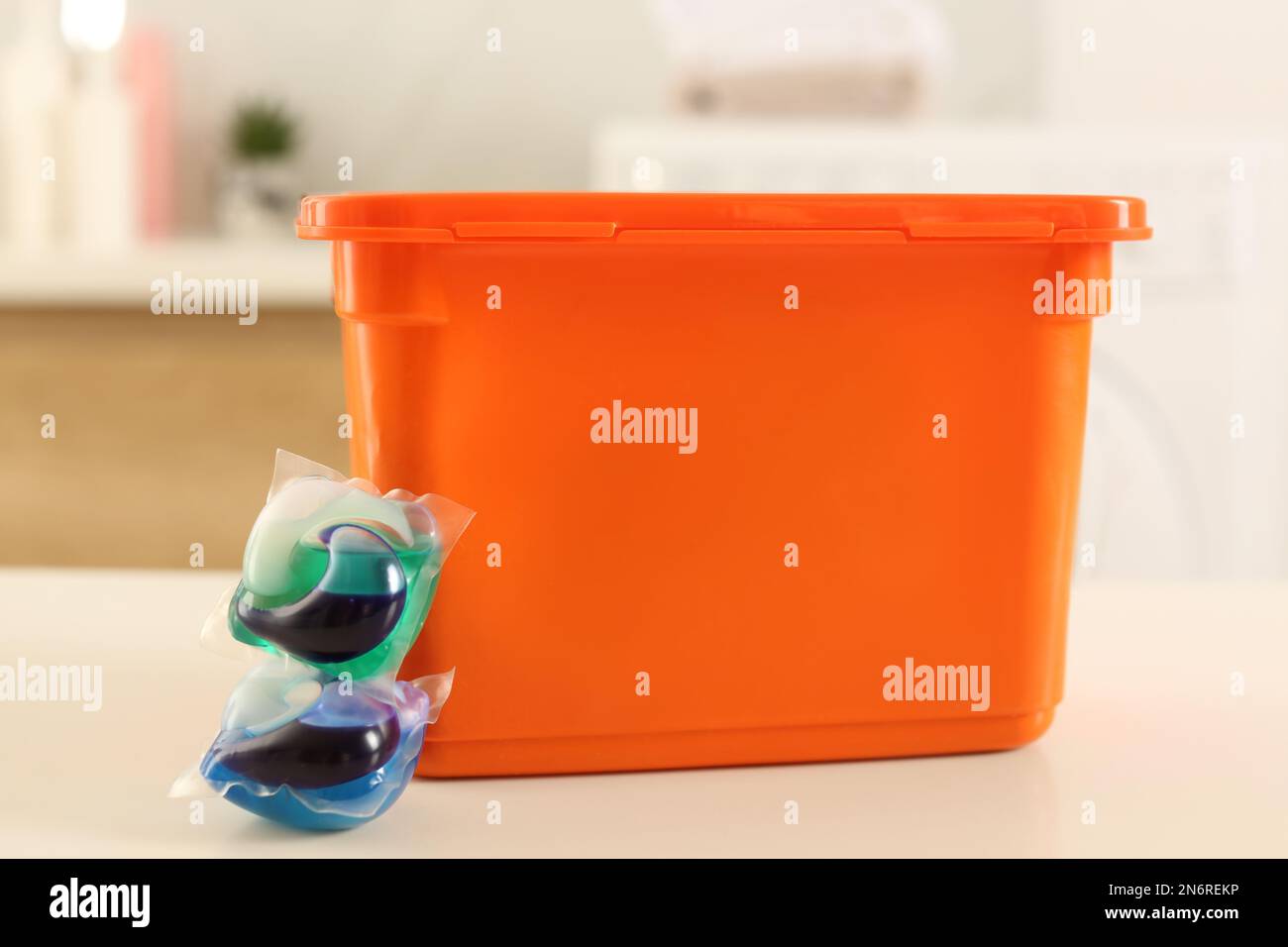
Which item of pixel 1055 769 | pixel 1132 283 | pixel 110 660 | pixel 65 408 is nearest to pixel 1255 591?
pixel 1055 769

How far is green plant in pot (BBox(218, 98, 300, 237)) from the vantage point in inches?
84.1

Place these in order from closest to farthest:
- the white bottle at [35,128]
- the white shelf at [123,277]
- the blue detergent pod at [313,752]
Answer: the blue detergent pod at [313,752] < the white shelf at [123,277] < the white bottle at [35,128]

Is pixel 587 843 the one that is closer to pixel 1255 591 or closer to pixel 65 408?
pixel 1255 591

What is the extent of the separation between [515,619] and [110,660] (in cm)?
26

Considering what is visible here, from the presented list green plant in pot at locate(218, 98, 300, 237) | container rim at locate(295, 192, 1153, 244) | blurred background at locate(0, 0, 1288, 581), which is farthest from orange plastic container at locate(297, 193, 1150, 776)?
green plant in pot at locate(218, 98, 300, 237)

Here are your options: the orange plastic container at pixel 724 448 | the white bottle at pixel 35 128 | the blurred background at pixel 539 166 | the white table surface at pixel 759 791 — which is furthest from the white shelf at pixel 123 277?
the orange plastic container at pixel 724 448

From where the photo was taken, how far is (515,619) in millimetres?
519

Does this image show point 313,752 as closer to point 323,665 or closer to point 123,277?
point 323,665

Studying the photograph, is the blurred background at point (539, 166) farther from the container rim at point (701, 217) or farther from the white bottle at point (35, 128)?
the container rim at point (701, 217)

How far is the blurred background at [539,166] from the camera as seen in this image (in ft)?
5.39

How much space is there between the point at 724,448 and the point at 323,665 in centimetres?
17

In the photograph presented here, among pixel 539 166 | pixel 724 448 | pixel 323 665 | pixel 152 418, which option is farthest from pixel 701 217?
pixel 539 166

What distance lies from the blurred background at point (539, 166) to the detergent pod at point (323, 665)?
1191 millimetres

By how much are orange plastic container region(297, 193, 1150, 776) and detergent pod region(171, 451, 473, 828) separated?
5cm
